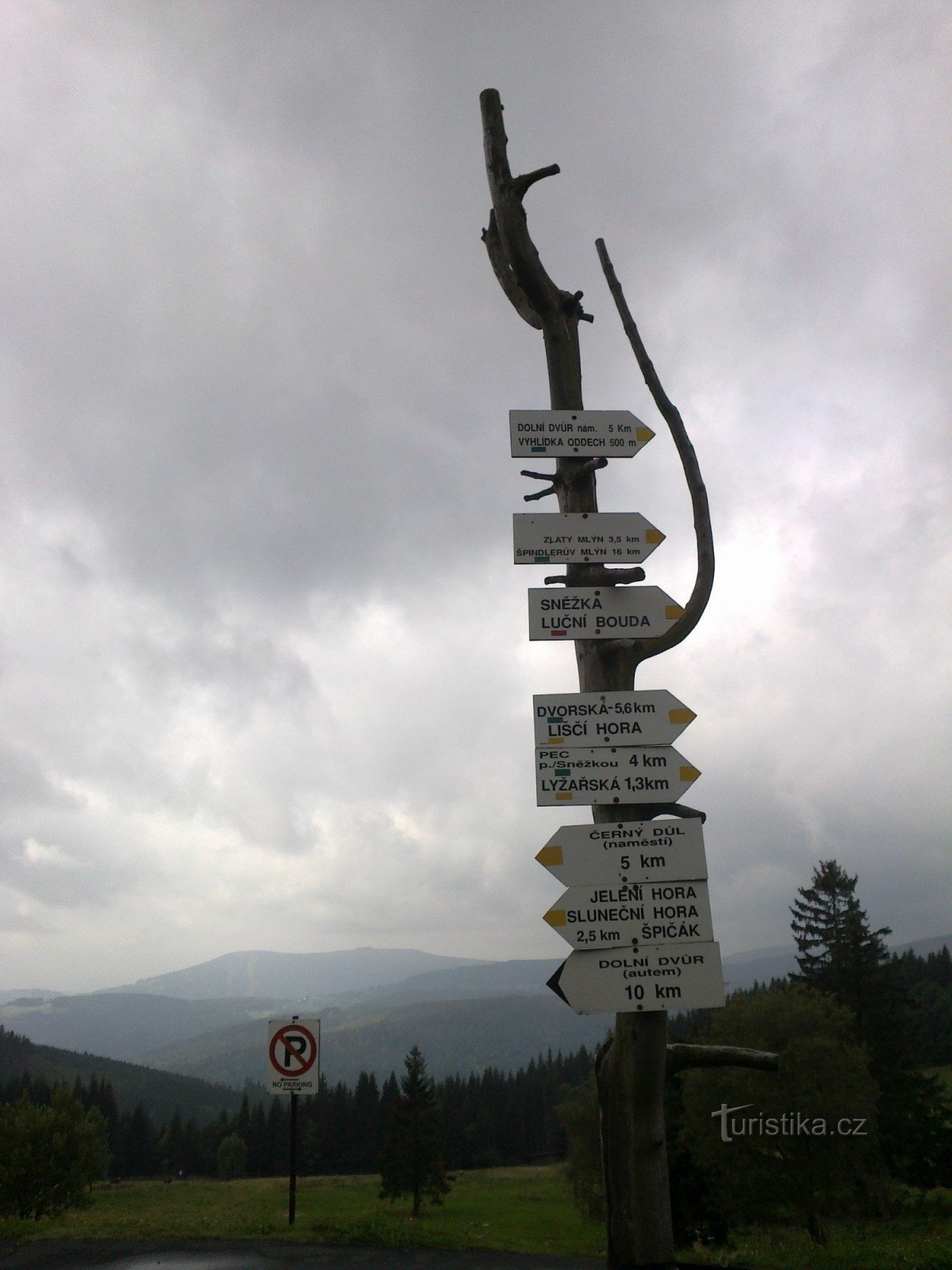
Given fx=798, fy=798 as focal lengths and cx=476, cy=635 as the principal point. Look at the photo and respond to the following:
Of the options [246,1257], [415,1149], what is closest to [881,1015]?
[415,1149]

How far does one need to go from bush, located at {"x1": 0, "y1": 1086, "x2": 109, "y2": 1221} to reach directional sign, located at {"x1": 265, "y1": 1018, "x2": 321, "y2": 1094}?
1221 cm

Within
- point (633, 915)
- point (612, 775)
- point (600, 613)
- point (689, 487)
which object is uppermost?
point (689, 487)

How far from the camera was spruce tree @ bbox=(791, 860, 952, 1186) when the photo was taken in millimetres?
41375

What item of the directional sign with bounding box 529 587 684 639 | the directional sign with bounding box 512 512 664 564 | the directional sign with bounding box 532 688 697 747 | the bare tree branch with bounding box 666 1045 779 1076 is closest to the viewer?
the bare tree branch with bounding box 666 1045 779 1076

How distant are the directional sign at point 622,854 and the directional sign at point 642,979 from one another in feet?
1.38

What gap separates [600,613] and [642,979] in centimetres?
241

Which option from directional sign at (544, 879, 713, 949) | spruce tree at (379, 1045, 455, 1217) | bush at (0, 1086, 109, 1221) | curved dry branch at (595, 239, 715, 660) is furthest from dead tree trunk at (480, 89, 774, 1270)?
spruce tree at (379, 1045, 455, 1217)

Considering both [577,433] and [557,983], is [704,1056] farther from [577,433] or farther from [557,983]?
[577,433]

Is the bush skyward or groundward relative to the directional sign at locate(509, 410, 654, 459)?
groundward

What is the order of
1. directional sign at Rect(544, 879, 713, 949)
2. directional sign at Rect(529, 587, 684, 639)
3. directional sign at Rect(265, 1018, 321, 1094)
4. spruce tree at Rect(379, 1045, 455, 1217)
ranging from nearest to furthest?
directional sign at Rect(544, 879, 713, 949)
directional sign at Rect(529, 587, 684, 639)
directional sign at Rect(265, 1018, 321, 1094)
spruce tree at Rect(379, 1045, 455, 1217)

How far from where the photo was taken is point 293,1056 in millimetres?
12727

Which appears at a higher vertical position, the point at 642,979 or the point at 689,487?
the point at 689,487

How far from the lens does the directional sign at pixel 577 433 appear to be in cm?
612

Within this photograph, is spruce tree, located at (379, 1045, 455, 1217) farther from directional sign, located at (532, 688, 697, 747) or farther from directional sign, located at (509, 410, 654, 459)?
directional sign, located at (509, 410, 654, 459)
